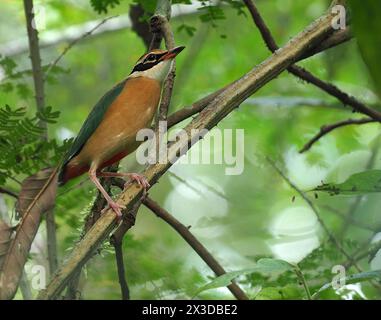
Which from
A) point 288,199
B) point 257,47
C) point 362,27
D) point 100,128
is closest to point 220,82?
point 257,47

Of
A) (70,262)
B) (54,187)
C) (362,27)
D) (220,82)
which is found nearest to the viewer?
(362,27)

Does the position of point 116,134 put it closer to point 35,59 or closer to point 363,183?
point 35,59

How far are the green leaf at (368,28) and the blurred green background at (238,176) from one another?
1.45 metres

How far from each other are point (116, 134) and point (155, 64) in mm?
479

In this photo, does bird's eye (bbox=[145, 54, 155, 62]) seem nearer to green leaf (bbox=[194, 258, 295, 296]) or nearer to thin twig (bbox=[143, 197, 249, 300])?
thin twig (bbox=[143, 197, 249, 300])

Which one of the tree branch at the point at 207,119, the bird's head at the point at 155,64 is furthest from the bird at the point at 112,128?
the tree branch at the point at 207,119

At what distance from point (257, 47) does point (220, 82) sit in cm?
61

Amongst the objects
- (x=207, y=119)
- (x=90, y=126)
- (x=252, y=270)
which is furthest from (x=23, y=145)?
(x=252, y=270)

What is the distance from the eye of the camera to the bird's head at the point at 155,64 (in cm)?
354

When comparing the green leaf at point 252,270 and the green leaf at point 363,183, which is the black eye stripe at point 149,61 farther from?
the green leaf at point 252,270

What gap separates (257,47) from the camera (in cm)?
784

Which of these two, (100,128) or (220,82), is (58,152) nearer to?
(100,128)

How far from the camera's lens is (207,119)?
241 cm
